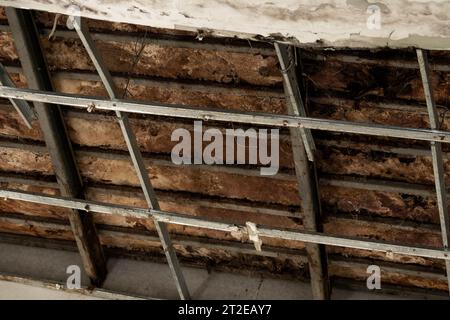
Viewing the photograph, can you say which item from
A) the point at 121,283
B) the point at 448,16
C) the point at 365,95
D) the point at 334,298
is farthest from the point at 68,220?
the point at 448,16

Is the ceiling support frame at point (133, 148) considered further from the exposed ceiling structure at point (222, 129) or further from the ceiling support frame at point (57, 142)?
the ceiling support frame at point (57, 142)

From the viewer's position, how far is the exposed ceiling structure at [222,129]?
147 inches

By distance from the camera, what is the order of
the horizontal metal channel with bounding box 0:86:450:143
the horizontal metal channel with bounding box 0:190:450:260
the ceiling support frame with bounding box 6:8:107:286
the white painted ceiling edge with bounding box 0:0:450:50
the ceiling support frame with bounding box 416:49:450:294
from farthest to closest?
the ceiling support frame with bounding box 6:8:107:286, the horizontal metal channel with bounding box 0:190:450:260, the horizontal metal channel with bounding box 0:86:450:143, the ceiling support frame with bounding box 416:49:450:294, the white painted ceiling edge with bounding box 0:0:450:50

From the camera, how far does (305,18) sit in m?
2.87

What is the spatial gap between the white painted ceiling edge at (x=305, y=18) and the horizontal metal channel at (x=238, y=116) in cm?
68

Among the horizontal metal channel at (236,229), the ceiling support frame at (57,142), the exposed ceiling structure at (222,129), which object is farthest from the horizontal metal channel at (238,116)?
the horizontal metal channel at (236,229)

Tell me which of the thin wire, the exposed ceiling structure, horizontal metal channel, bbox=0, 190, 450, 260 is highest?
the thin wire

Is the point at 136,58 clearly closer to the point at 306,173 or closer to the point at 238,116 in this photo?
the point at 238,116

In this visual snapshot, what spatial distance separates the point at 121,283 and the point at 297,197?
1654 millimetres

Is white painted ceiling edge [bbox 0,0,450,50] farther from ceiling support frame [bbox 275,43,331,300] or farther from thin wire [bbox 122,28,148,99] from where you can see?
thin wire [bbox 122,28,148,99]

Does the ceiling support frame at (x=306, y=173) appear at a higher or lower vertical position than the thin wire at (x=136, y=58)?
lower

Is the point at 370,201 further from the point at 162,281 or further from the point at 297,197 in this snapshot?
the point at 162,281

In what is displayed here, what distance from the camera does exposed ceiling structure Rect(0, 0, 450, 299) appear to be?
373 centimetres

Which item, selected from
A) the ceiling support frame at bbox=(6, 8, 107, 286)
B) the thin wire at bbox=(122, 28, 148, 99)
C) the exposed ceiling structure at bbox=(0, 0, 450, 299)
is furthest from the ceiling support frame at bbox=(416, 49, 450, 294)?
the ceiling support frame at bbox=(6, 8, 107, 286)
